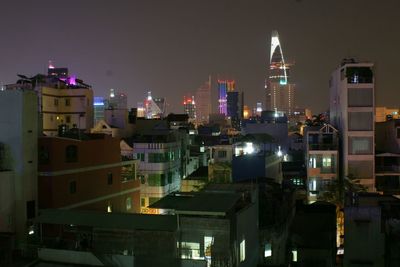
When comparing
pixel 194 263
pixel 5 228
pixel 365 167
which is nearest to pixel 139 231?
pixel 194 263

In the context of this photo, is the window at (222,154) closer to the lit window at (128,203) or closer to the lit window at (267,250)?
the lit window at (128,203)

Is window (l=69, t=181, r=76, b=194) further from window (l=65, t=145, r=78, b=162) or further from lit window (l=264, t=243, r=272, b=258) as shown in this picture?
lit window (l=264, t=243, r=272, b=258)

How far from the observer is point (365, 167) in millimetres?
32938

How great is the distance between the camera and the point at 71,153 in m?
19.6

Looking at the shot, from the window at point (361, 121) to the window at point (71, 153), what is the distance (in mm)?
21829

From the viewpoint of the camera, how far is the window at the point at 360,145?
108 ft

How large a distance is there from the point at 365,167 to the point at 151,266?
80.8 feet

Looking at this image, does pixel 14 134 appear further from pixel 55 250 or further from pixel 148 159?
pixel 148 159

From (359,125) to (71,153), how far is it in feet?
74.2

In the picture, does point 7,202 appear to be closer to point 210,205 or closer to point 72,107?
point 210,205

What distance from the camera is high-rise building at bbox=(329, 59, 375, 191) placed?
108 feet

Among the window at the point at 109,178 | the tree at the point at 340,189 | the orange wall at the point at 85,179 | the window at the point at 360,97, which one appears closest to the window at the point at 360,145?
the tree at the point at 340,189

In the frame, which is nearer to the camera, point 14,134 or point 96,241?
point 96,241

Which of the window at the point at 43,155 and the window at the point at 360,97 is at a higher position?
the window at the point at 360,97
